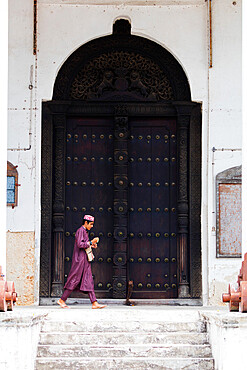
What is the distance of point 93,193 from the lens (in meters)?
11.2

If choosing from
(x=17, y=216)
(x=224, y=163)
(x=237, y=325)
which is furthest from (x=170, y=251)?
(x=237, y=325)

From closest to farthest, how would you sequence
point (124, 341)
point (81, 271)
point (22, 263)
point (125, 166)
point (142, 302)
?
point (124, 341)
point (81, 271)
point (22, 263)
point (142, 302)
point (125, 166)

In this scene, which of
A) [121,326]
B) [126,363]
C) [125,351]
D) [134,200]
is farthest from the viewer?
[134,200]

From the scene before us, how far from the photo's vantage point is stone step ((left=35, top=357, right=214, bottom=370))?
7.38 m

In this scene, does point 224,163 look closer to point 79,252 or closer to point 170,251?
point 170,251

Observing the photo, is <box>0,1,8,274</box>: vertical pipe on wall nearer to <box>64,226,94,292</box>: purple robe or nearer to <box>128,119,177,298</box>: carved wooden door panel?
<box>64,226,94,292</box>: purple robe

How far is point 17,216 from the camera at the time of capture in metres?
10.8

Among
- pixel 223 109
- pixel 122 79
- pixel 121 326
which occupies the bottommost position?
pixel 121 326

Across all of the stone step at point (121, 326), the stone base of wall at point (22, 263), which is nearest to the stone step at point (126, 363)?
the stone step at point (121, 326)

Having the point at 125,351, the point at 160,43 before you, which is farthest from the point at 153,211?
the point at 125,351

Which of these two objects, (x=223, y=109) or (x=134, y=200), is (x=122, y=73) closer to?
(x=223, y=109)

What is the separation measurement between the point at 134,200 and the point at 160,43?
2.16 m

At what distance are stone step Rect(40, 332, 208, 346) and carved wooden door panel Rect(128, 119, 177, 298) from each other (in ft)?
10.9

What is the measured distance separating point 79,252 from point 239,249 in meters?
2.23
